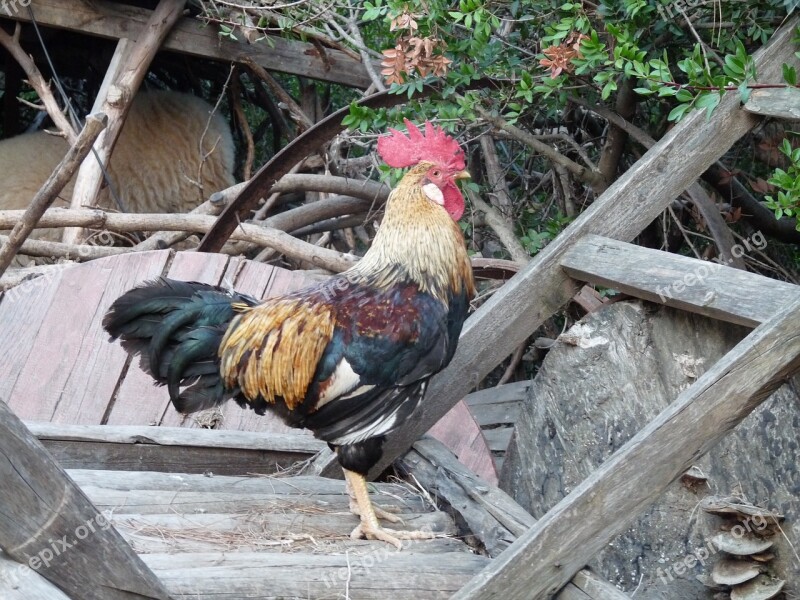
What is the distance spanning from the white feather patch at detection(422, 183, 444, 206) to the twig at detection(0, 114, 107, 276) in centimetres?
133

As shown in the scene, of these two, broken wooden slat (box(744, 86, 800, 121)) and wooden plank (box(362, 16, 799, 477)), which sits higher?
broken wooden slat (box(744, 86, 800, 121))

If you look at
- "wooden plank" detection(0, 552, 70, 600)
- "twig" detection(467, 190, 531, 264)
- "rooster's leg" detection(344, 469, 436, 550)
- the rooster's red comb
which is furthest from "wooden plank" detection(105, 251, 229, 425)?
"wooden plank" detection(0, 552, 70, 600)

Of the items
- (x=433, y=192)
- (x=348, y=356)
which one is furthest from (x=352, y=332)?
(x=433, y=192)

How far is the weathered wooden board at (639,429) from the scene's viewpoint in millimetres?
3152

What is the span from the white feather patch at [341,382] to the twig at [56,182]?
1492mm

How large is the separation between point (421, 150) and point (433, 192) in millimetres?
152

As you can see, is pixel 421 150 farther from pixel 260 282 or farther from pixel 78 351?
pixel 78 351

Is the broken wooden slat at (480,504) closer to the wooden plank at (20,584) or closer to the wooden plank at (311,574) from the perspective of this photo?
the wooden plank at (311,574)

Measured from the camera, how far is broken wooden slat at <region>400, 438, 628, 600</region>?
265 cm

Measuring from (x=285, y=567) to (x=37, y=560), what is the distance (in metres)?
0.85

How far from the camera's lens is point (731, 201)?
193 inches

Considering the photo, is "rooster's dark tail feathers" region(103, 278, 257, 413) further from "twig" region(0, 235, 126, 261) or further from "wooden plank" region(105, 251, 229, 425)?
"twig" region(0, 235, 126, 261)

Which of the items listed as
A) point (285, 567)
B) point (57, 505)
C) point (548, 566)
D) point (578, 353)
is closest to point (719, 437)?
point (548, 566)

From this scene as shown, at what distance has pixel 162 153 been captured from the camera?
7336 millimetres
